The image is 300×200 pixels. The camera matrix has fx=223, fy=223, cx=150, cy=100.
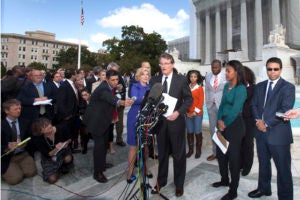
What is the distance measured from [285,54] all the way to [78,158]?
93.8 feet

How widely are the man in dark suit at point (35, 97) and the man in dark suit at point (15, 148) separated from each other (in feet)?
1.50

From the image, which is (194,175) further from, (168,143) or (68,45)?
(68,45)

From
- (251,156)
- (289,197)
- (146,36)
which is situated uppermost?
(146,36)

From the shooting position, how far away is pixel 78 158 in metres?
5.16

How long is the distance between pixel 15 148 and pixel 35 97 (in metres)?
1.38

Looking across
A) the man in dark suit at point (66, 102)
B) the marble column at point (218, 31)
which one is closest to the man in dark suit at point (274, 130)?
the man in dark suit at point (66, 102)

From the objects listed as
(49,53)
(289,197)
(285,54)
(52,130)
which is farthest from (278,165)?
(49,53)

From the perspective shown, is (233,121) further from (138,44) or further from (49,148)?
(138,44)

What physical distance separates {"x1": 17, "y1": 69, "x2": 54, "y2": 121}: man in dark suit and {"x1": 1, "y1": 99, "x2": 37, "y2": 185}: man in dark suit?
0.46 metres

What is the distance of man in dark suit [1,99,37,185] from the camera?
3917 millimetres

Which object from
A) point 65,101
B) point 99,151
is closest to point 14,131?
point 65,101

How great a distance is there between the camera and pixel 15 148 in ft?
13.7

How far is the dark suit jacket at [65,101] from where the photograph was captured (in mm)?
5090

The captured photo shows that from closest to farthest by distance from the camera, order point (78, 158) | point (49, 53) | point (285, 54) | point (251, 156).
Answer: point (251, 156), point (78, 158), point (285, 54), point (49, 53)
